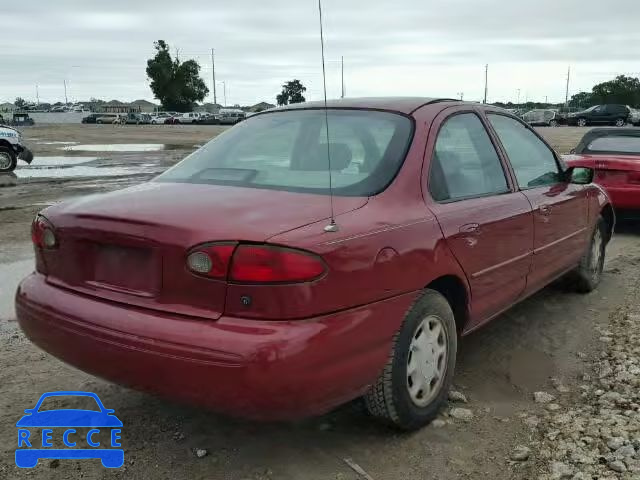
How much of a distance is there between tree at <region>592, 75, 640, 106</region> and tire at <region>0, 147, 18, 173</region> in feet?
249

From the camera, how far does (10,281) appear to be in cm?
591

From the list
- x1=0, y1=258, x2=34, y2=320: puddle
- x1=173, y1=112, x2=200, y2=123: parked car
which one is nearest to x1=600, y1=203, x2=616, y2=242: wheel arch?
x1=0, y1=258, x2=34, y2=320: puddle

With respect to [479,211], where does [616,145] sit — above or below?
below

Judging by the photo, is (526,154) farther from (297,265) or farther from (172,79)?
(172,79)

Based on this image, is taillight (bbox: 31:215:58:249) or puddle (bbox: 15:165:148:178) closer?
taillight (bbox: 31:215:58:249)

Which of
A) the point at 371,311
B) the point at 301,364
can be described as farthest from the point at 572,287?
the point at 301,364

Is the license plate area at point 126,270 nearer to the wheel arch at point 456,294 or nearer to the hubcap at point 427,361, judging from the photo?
the hubcap at point 427,361

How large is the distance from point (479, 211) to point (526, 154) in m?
1.18

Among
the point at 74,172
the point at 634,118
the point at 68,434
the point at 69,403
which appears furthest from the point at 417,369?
the point at 634,118

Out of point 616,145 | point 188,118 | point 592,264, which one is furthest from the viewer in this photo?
point 188,118

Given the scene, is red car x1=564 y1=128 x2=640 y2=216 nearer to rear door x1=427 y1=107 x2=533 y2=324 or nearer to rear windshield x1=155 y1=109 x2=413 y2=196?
rear door x1=427 y1=107 x2=533 y2=324

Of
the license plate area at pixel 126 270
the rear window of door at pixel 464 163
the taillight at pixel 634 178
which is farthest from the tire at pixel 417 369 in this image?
the taillight at pixel 634 178

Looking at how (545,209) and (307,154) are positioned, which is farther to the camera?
(545,209)

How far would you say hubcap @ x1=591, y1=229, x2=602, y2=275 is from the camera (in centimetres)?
561
